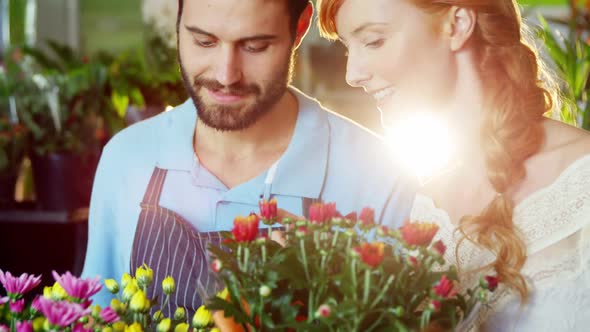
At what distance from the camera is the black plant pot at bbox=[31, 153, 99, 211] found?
302 centimetres

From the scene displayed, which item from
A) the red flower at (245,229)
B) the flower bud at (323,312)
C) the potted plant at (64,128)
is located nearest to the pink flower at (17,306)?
the red flower at (245,229)

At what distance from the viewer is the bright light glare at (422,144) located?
1.41m

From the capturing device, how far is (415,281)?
1.02m

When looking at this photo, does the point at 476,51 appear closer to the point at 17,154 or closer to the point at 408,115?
the point at 408,115

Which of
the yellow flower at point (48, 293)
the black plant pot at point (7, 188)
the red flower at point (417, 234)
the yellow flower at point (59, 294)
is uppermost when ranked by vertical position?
the red flower at point (417, 234)

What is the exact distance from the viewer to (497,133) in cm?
136

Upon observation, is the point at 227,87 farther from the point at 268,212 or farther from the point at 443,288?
the point at 443,288

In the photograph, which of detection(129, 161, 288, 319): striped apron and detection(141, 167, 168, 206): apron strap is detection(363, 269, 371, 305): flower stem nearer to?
detection(129, 161, 288, 319): striped apron

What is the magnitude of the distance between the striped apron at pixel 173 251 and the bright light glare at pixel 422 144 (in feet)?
0.72

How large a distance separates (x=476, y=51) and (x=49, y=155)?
2.03 metres

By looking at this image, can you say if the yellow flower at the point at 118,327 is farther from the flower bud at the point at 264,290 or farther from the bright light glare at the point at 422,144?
the bright light glare at the point at 422,144

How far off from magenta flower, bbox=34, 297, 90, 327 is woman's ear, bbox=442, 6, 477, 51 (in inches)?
29.5

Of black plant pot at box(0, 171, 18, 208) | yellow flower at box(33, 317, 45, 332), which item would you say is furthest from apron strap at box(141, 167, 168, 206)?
black plant pot at box(0, 171, 18, 208)

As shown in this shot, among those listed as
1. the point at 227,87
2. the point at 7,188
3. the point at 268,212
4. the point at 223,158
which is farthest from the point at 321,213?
the point at 7,188
